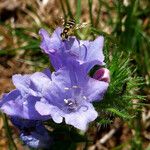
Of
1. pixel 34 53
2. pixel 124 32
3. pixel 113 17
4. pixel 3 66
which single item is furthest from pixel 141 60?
pixel 3 66

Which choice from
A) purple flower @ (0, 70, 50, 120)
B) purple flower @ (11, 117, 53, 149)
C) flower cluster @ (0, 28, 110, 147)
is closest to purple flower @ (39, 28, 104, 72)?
flower cluster @ (0, 28, 110, 147)

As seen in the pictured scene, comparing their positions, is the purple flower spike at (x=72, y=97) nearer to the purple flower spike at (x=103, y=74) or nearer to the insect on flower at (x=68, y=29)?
the purple flower spike at (x=103, y=74)

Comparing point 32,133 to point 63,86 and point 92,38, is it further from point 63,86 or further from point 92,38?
point 92,38

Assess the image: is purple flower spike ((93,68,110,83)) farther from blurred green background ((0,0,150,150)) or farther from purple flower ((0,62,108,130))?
blurred green background ((0,0,150,150))

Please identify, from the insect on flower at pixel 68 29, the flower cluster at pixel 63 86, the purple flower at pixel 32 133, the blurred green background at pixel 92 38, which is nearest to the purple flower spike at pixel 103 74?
the flower cluster at pixel 63 86

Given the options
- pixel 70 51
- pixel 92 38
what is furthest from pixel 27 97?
pixel 92 38

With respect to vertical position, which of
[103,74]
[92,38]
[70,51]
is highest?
[70,51]
